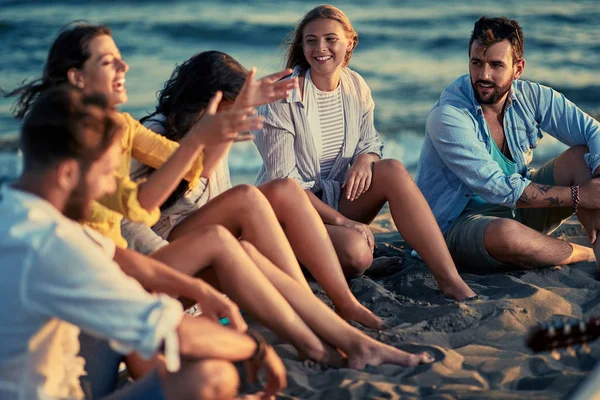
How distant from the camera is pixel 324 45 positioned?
14.9 feet

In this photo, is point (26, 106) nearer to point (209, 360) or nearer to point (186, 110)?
point (186, 110)

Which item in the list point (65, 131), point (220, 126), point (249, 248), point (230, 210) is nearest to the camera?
point (65, 131)

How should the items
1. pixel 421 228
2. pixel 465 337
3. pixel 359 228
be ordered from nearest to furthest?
1. pixel 465 337
2. pixel 421 228
3. pixel 359 228

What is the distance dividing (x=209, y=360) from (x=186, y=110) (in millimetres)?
1654

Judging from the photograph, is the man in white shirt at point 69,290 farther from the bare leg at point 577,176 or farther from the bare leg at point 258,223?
the bare leg at point 577,176

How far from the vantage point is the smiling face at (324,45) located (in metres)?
4.55

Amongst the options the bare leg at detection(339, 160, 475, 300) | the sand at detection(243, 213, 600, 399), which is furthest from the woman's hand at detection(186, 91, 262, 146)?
the bare leg at detection(339, 160, 475, 300)

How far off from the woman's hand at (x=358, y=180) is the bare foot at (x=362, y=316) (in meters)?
0.80

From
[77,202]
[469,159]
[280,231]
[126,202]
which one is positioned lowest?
[280,231]

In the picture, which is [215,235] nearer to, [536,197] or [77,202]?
[77,202]

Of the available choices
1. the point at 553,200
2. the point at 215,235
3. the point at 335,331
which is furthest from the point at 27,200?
the point at 553,200

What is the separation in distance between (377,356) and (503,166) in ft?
6.00

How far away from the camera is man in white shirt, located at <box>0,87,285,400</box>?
211 cm

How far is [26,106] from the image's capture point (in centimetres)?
330
